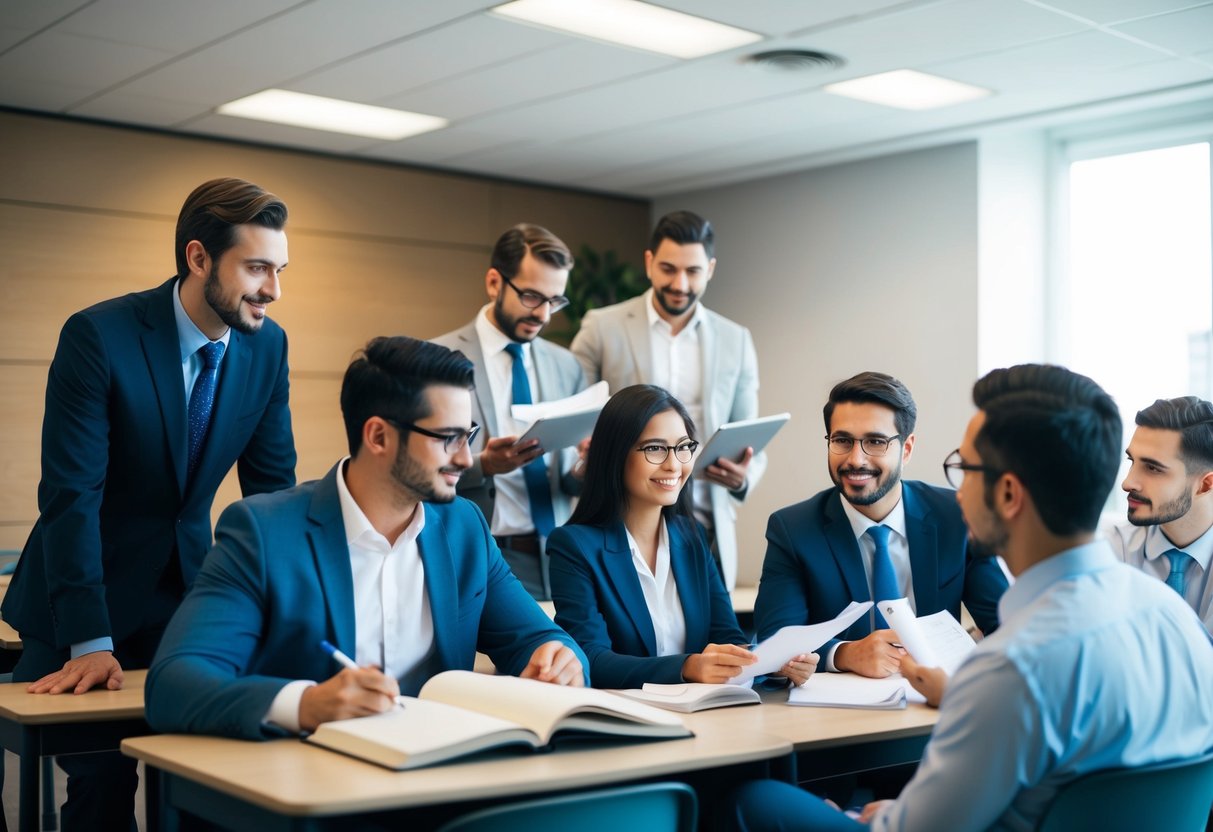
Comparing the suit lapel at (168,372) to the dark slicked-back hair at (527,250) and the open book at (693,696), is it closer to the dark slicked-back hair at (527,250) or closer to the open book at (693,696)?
the open book at (693,696)

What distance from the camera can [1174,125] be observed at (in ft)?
20.9

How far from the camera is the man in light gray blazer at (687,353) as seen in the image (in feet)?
15.7

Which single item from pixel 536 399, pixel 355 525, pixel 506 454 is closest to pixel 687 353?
pixel 536 399

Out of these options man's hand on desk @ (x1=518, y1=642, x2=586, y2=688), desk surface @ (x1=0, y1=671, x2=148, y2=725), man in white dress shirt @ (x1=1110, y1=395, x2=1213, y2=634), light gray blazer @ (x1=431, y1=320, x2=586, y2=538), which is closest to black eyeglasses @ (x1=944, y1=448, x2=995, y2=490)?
man's hand on desk @ (x1=518, y1=642, x2=586, y2=688)

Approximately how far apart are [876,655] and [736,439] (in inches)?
55.0

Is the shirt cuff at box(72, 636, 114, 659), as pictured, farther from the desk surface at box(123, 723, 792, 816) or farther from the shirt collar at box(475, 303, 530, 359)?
the shirt collar at box(475, 303, 530, 359)

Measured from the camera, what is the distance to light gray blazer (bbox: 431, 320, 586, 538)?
4238 mm

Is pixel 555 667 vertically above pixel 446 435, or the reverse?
pixel 446 435

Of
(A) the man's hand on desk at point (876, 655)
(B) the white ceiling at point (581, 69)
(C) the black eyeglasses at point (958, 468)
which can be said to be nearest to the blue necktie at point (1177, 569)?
(A) the man's hand on desk at point (876, 655)

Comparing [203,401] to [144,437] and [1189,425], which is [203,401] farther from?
[1189,425]

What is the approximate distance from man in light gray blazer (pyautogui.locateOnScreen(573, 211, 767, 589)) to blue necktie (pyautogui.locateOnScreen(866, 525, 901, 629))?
1584 millimetres

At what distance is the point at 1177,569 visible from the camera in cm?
333

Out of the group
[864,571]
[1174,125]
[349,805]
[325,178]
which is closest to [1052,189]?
[1174,125]

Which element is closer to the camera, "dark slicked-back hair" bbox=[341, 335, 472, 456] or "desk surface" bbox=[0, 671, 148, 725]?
"desk surface" bbox=[0, 671, 148, 725]
